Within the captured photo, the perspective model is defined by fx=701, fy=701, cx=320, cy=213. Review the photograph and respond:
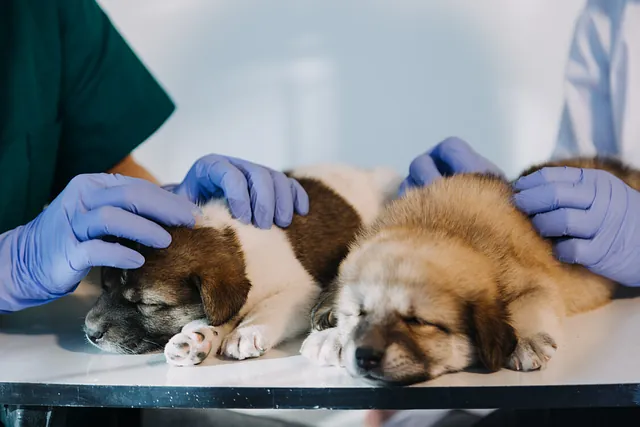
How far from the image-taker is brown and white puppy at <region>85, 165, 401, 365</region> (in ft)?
4.86

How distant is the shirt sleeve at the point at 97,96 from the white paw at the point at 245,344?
1093 mm

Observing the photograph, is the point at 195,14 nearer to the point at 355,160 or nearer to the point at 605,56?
the point at 355,160

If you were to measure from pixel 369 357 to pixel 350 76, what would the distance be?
219 cm

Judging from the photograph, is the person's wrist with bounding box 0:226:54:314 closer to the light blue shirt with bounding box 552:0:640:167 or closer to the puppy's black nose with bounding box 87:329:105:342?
the puppy's black nose with bounding box 87:329:105:342

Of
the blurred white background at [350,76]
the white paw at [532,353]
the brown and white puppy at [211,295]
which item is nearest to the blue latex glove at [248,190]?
the brown and white puppy at [211,295]

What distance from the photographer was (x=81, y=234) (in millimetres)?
1529

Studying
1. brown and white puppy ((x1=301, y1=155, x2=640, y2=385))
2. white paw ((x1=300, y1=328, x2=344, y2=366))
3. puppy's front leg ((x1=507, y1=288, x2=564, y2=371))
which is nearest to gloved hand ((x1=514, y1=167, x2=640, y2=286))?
brown and white puppy ((x1=301, y1=155, x2=640, y2=385))

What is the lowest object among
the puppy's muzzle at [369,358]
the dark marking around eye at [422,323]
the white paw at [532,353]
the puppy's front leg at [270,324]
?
the puppy's front leg at [270,324]

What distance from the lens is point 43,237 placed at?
1594 millimetres

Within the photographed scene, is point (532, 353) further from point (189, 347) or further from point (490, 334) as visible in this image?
point (189, 347)

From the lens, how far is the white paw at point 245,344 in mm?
1433

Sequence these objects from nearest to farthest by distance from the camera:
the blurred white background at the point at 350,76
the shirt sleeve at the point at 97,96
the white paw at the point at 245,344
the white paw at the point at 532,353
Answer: the white paw at the point at 532,353
the white paw at the point at 245,344
the shirt sleeve at the point at 97,96
the blurred white background at the point at 350,76

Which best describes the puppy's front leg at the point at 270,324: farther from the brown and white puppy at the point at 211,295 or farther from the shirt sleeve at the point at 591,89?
the shirt sleeve at the point at 591,89

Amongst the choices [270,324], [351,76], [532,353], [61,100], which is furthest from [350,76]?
[532,353]
